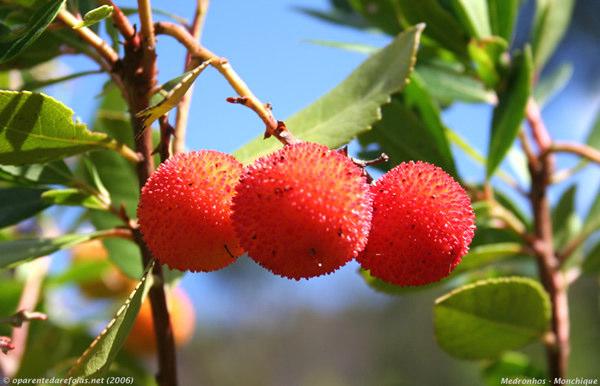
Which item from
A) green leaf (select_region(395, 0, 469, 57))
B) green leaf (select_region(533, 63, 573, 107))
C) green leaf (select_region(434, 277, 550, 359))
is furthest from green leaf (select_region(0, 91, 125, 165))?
green leaf (select_region(533, 63, 573, 107))

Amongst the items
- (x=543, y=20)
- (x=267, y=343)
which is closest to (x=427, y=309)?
(x=267, y=343)

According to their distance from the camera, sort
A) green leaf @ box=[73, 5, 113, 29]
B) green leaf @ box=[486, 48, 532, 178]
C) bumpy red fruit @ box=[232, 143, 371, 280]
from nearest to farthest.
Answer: bumpy red fruit @ box=[232, 143, 371, 280] < green leaf @ box=[73, 5, 113, 29] < green leaf @ box=[486, 48, 532, 178]

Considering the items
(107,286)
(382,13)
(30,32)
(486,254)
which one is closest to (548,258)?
(486,254)

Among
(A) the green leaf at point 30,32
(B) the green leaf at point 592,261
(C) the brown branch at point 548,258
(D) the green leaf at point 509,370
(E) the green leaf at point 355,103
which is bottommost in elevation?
(D) the green leaf at point 509,370

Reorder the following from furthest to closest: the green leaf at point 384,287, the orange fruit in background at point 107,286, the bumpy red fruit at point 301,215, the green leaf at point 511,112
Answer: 1. the orange fruit in background at point 107,286
2. the green leaf at point 511,112
3. the green leaf at point 384,287
4. the bumpy red fruit at point 301,215

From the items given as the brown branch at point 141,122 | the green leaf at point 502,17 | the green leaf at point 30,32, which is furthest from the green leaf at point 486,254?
the green leaf at point 30,32

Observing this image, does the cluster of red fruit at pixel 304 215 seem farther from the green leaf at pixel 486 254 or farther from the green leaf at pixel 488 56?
the green leaf at pixel 488 56

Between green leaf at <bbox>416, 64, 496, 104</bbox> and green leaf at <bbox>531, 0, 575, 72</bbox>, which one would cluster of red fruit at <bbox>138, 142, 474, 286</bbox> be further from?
green leaf at <bbox>531, 0, 575, 72</bbox>
